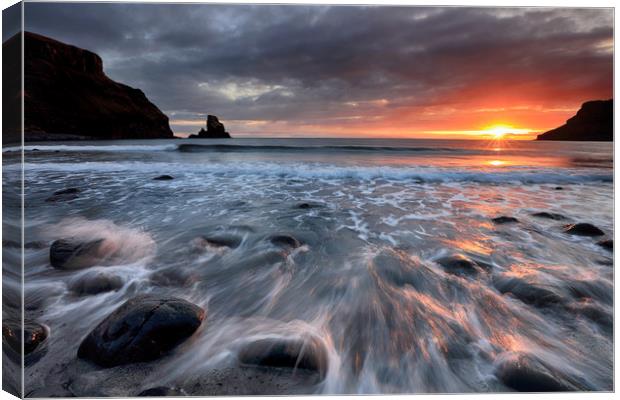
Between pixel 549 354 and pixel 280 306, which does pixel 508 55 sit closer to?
pixel 549 354

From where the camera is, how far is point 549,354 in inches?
77.0

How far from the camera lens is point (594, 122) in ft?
11.1

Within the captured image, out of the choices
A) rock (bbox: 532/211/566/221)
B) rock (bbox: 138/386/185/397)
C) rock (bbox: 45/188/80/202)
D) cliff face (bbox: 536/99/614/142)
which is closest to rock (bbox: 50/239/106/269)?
rock (bbox: 138/386/185/397)

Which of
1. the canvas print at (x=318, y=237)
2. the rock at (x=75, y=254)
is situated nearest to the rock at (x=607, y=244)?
the canvas print at (x=318, y=237)

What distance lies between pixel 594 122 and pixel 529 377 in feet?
10.4

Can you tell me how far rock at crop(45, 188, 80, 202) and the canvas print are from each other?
8cm

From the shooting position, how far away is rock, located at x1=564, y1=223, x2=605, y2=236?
3.69 m

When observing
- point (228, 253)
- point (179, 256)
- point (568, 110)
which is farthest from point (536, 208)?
point (179, 256)

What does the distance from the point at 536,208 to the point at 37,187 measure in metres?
9.71

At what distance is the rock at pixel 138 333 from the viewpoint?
1.74 m

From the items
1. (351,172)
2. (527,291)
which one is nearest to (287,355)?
(527,291)

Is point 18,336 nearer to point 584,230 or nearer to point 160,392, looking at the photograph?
point 160,392

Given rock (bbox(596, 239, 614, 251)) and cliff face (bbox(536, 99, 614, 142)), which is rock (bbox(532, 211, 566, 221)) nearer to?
rock (bbox(596, 239, 614, 251))

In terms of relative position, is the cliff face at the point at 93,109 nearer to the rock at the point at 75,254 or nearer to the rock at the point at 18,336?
the rock at the point at 75,254
